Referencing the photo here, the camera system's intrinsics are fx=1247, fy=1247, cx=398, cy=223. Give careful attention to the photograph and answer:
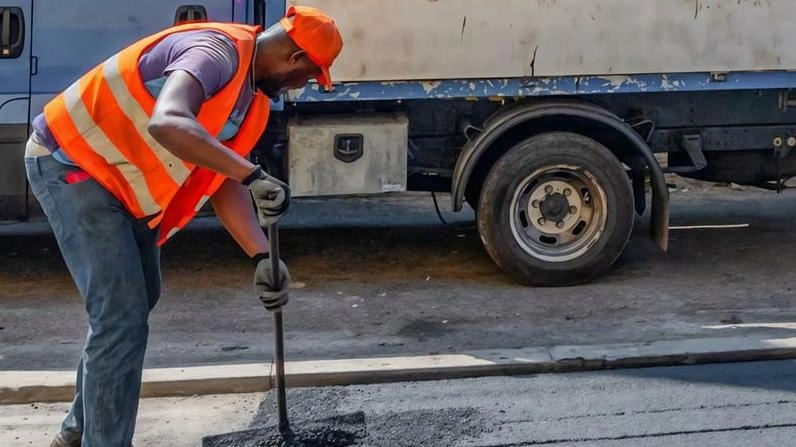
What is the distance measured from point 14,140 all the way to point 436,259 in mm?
2730

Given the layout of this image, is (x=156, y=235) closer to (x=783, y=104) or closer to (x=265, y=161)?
(x=265, y=161)

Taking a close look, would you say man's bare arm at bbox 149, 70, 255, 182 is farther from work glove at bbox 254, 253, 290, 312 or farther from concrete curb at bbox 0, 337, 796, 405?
concrete curb at bbox 0, 337, 796, 405

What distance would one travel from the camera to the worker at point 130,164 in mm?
3977

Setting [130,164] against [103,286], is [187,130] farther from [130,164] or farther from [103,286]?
[103,286]

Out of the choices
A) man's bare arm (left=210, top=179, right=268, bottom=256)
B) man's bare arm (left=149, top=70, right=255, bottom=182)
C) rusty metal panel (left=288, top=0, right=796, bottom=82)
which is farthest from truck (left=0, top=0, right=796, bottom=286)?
man's bare arm (left=149, top=70, right=255, bottom=182)

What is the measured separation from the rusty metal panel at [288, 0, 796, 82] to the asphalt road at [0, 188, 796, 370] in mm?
1264

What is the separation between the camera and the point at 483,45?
23.8ft

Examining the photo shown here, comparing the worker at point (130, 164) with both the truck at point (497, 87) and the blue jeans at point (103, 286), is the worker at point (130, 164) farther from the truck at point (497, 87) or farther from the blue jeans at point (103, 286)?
the truck at point (497, 87)

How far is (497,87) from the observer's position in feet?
24.0

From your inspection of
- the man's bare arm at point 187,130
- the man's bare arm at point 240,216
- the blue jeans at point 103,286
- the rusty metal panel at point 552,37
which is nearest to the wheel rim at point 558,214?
the rusty metal panel at point 552,37

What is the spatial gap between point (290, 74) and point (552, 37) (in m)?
3.46

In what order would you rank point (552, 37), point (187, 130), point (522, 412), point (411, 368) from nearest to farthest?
point (187, 130) → point (522, 412) → point (411, 368) → point (552, 37)

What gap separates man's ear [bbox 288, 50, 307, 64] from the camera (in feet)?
13.3

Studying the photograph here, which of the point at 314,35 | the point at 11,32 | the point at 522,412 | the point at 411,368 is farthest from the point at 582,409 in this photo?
the point at 11,32
